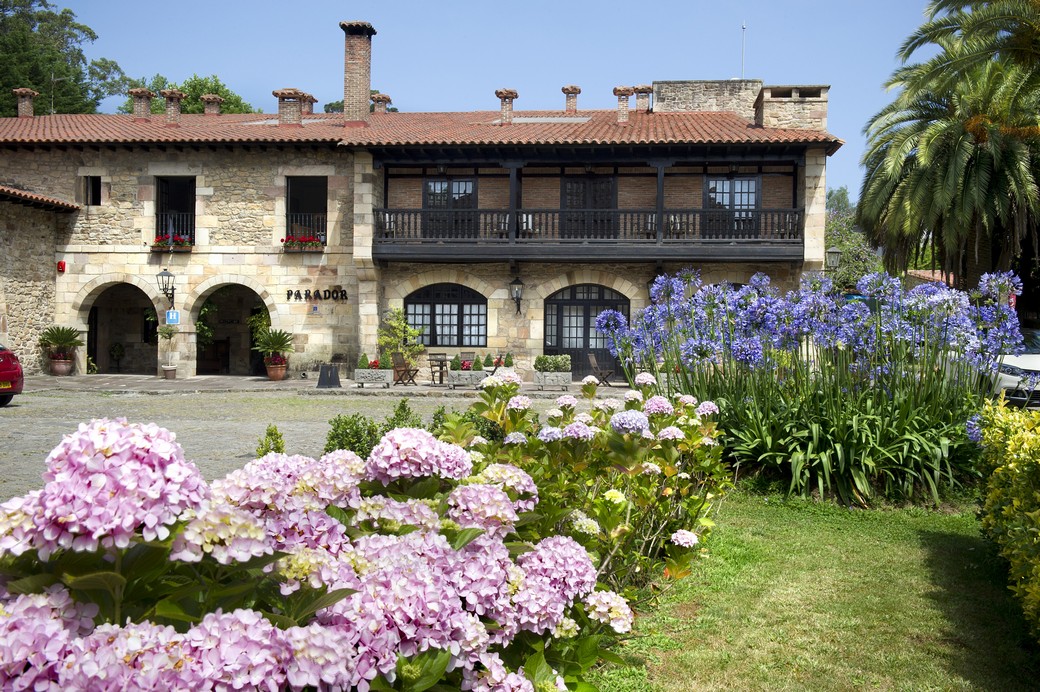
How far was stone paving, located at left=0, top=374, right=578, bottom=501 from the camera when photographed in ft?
30.8

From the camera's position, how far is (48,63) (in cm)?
3850

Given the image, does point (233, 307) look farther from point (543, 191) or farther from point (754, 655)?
point (754, 655)

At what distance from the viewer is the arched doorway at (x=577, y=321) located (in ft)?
73.6

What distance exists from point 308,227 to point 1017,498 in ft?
69.3

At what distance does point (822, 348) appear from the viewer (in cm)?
750

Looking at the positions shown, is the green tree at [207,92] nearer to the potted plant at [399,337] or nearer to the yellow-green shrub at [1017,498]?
the potted plant at [399,337]

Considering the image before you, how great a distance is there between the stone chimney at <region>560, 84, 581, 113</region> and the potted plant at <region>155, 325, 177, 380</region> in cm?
1340

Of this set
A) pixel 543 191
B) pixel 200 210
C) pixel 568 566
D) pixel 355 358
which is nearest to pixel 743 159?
pixel 543 191

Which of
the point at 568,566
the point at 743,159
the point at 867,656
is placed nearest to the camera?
the point at 568,566

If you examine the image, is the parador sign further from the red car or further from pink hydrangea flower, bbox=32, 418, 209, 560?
pink hydrangea flower, bbox=32, 418, 209, 560

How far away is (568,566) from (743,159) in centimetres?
2041

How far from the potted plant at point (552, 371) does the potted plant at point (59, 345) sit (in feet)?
41.0

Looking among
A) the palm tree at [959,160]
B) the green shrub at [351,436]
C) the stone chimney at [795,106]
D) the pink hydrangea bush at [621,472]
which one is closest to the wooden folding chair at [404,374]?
the stone chimney at [795,106]

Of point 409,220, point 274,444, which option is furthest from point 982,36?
point 274,444
